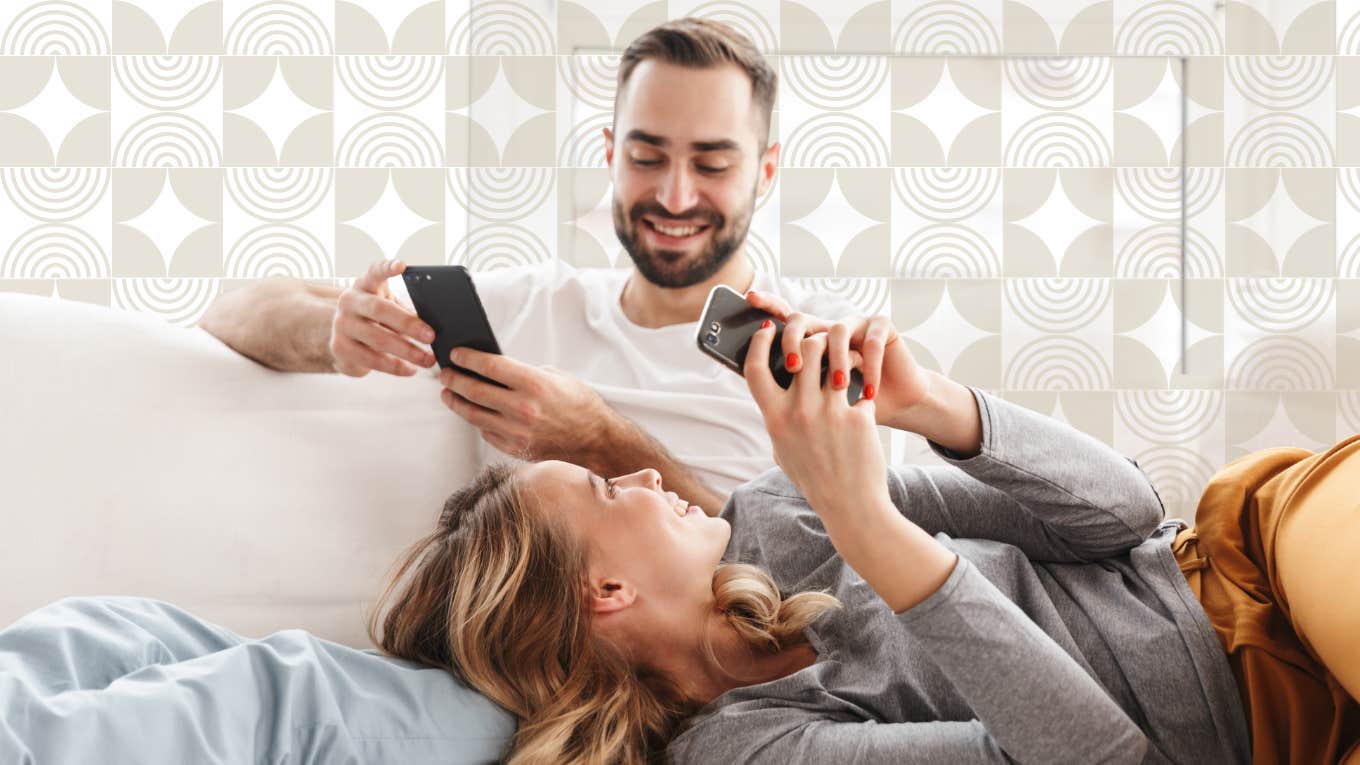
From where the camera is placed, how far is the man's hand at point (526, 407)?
150cm

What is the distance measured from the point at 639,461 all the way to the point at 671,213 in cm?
54

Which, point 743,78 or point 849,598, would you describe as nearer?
point 849,598

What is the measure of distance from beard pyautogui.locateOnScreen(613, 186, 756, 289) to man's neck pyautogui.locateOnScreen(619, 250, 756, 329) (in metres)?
0.01

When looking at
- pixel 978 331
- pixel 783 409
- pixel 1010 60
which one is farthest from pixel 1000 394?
pixel 783 409


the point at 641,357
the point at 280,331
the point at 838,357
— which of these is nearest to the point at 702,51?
the point at 641,357

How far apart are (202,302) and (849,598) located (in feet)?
5.33

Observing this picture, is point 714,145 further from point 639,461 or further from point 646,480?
point 646,480

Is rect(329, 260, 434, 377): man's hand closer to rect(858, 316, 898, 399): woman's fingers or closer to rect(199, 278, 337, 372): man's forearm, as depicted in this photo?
rect(199, 278, 337, 372): man's forearm

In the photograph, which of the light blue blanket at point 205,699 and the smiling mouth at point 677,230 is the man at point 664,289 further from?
the light blue blanket at point 205,699

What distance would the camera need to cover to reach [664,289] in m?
1.95

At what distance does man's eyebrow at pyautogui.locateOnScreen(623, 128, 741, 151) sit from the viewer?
1.91m

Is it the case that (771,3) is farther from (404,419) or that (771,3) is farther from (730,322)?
(730,322)

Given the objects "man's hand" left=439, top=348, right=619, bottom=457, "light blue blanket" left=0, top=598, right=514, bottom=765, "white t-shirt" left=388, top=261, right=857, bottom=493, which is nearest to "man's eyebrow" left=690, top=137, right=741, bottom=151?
"white t-shirt" left=388, top=261, right=857, bottom=493

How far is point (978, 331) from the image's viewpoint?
2256mm
